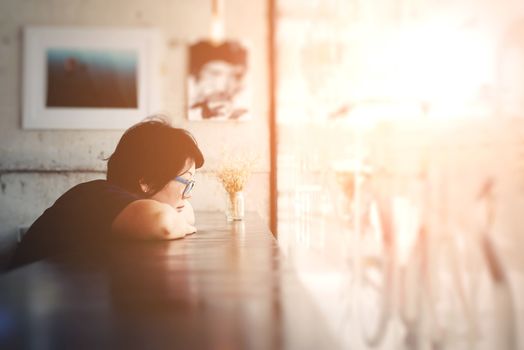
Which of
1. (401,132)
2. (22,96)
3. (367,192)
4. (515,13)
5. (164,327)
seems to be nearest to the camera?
(164,327)

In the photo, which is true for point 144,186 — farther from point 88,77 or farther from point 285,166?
point 88,77

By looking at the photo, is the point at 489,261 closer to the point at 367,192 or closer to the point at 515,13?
the point at 515,13

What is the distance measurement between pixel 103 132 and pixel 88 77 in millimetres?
364

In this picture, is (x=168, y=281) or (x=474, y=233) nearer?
(x=474, y=233)

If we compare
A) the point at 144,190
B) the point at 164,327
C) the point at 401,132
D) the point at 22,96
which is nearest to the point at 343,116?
the point at 401,132

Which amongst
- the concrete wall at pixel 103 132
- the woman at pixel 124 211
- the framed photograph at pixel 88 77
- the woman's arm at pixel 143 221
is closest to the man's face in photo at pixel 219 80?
the concrete wall at pixel 103 132

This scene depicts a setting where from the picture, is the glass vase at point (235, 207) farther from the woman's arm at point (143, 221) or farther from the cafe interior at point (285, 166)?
the woman's arm at point (143, 221)

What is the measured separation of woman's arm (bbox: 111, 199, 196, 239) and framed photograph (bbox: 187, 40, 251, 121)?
162 cm

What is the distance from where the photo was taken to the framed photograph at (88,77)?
2.92 meters

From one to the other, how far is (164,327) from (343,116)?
51.4 inches

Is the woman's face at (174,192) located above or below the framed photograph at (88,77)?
below

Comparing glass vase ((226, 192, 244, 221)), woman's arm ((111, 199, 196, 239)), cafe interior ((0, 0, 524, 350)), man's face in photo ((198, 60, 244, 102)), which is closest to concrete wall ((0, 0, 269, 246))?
cafe interior ((0, 0, 524, 350))

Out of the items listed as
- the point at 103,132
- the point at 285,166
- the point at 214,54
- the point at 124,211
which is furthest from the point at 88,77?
the point at 124,211

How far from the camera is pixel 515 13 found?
723 millimetres
